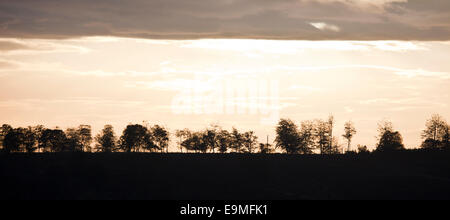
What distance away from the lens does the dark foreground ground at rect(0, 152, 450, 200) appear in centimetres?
15400

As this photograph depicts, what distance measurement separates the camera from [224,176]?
168m

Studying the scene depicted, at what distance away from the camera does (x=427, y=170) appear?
175500mm

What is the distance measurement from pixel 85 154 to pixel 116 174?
57.7ft

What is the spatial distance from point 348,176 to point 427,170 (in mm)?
22009

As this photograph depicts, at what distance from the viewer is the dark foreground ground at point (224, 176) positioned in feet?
505

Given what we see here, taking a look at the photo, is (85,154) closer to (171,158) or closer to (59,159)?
(59,159)

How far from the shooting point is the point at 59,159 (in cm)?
17800

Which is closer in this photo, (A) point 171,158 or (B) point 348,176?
(B) point 348,176
